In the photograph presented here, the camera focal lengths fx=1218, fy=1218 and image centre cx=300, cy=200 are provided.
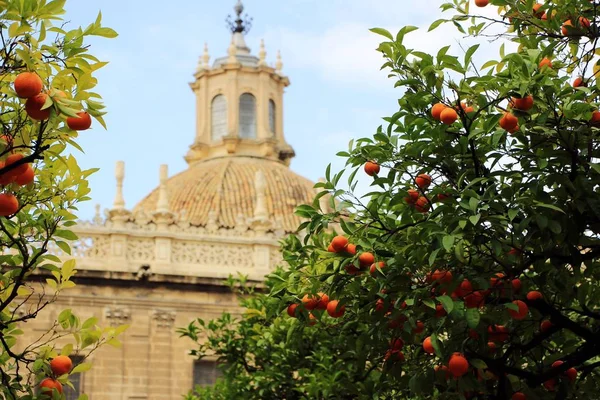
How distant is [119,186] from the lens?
29281 mm

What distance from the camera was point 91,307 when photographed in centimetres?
2762

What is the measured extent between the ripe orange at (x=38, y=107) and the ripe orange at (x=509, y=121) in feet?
11.1

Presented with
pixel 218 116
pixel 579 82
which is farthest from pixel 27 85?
pixel 218 116

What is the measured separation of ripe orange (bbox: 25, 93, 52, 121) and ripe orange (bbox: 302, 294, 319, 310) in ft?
12.0

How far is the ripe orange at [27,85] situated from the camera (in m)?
6.88

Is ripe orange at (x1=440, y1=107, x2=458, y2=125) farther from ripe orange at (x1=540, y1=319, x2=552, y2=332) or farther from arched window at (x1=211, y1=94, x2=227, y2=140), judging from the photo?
arched window at (x1=211, y1=94, x2=227, y2=140)

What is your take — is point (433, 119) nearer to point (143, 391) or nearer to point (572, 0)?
point (572, 0)

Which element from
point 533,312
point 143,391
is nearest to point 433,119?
point 533,312

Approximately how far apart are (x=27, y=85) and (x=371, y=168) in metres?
3.51

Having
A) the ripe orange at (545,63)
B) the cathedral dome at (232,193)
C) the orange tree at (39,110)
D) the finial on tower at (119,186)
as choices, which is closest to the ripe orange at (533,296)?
the ripe orange at (545,63)

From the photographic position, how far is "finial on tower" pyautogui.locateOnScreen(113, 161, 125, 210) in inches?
1131

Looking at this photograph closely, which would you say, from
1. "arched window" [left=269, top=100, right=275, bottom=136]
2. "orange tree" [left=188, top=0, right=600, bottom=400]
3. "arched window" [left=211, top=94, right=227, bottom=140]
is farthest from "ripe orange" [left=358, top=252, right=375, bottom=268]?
"arched window" [left=269, top=100, right=275, bottom=136]

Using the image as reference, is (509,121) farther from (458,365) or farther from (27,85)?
(27,85)

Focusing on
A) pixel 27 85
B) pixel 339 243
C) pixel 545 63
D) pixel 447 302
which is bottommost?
pixel 447 302
